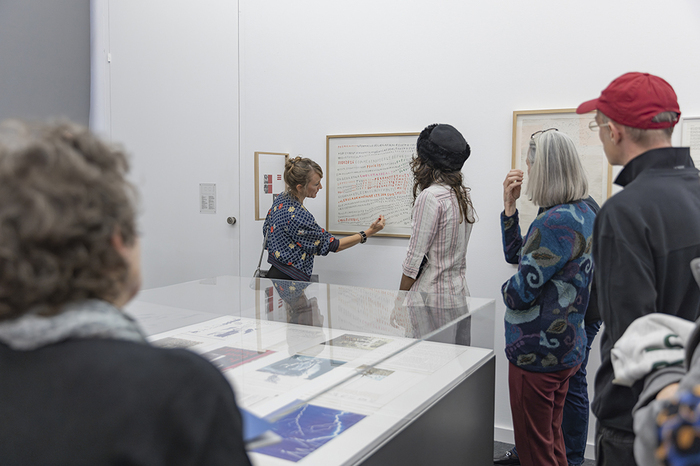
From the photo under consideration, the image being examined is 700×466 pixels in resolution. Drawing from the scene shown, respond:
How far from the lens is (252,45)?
171 inches

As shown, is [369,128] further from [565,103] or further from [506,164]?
[565,103]

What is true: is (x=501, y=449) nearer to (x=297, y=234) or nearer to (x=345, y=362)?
(x=297, y=234)

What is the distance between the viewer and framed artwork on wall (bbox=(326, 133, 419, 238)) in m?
3.94

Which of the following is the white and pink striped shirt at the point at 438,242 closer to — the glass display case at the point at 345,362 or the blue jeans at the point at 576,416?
the glass display case at the point at 345,362

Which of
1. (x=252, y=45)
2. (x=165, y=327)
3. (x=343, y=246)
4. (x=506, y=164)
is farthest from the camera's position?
(x=252, y=45)

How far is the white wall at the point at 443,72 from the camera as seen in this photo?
3.28 metres

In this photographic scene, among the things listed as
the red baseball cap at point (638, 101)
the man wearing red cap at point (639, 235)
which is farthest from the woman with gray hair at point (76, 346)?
the red baseball cap at point (638, 101)

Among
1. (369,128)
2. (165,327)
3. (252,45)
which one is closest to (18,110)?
(252,45)

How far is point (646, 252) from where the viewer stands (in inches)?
57.7

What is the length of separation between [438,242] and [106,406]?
2390 mm

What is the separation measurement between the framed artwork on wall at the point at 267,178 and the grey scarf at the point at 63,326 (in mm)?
3646

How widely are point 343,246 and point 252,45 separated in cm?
168

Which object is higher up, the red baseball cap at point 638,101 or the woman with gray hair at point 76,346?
the red baseball cap at point 638,101

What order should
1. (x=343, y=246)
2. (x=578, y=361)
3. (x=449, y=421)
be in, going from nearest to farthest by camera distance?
(x=449, y=421) → (x=578, y=361) → (x=343, y=246)
